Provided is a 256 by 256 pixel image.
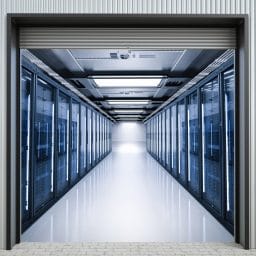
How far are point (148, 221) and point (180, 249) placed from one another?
1.67m

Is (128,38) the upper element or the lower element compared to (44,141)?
upper

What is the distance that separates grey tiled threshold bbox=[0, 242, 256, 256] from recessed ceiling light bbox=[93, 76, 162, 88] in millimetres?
4218

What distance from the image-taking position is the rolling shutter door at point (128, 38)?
3.53 meters

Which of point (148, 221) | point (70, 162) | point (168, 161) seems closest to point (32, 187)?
point (148, 221)

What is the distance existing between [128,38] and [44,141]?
2.99m

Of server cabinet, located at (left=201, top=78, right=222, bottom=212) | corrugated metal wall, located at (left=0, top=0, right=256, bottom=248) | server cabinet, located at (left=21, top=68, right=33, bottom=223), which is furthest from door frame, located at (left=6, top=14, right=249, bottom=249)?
server cabinet, located at (left=201, top=78, right=222, bottom=212)

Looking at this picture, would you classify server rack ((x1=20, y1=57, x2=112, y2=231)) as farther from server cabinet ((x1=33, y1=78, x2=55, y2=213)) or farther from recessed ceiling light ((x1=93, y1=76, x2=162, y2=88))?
recessed ceiling light ((x1=93, y1=76, x2=162, y2=88))

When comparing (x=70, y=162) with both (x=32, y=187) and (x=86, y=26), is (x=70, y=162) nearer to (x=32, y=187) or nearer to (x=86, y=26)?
(x=32, y=187)

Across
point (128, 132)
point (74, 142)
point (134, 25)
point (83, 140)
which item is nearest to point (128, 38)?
point (134, 25)

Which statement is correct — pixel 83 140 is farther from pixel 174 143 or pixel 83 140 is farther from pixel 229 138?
pixel 229 138

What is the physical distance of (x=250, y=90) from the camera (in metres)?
3.33

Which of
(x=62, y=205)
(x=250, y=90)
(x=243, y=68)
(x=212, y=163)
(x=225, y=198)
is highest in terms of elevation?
(x=243, y=68)

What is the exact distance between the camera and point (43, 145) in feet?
18.5

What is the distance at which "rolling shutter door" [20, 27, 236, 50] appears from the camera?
3.53m
